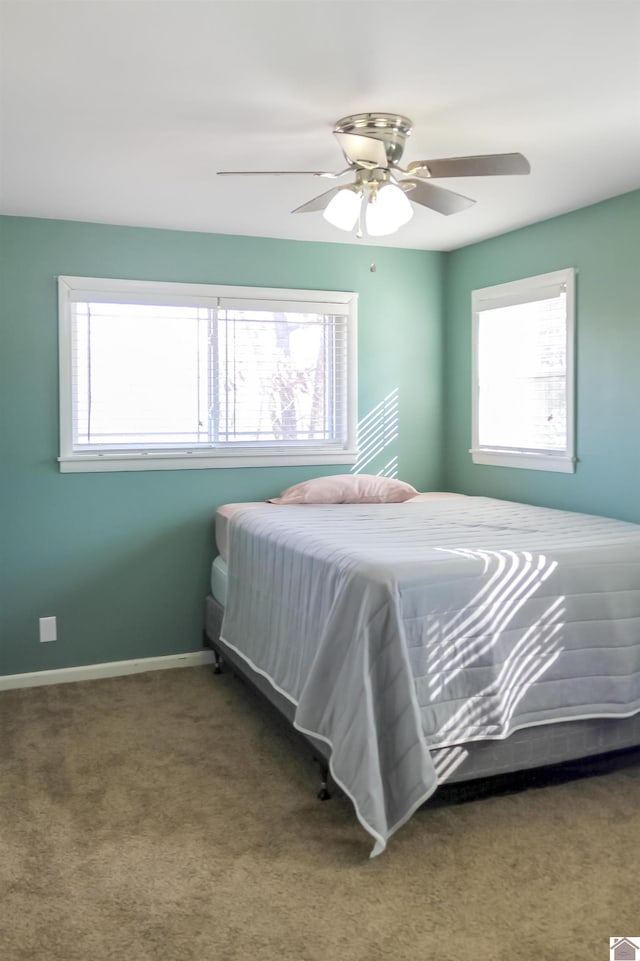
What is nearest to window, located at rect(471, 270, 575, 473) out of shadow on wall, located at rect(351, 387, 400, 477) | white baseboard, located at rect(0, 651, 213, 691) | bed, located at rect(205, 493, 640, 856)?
shadow on wall, located at rect(351, 387, 400, 477)

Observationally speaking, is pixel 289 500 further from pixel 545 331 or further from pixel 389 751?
pixel 389 751

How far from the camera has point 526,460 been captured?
14.5ft

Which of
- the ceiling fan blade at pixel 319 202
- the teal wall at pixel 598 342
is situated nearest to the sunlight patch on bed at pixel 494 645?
the teal wall at pixel 598 342

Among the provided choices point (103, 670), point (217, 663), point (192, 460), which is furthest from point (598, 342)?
point (103, 670)

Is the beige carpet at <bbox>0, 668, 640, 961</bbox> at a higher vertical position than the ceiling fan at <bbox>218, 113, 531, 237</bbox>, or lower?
lower

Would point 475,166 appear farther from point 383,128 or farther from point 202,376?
point 202,376

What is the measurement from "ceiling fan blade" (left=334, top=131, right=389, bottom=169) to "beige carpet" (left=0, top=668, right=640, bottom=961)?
7.18 feet

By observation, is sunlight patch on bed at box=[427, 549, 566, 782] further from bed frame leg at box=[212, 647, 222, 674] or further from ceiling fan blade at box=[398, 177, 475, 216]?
bed frame leg at box=[212, 647, 222, 674]

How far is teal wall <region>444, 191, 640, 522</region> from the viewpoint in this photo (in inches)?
146

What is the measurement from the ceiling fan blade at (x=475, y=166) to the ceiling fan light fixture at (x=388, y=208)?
9 centimetres

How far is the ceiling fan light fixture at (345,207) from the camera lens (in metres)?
2.90

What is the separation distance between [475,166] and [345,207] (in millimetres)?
486

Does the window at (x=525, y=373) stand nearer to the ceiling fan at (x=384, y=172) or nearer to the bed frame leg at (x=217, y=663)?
the ceiling fan at (x=384, y=172)

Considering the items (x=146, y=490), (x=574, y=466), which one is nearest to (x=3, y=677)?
(x=146, y=490)
